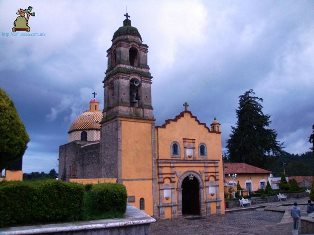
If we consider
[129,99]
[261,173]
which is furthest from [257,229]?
[261,173]

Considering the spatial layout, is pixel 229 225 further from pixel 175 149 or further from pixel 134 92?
pixel 134 92

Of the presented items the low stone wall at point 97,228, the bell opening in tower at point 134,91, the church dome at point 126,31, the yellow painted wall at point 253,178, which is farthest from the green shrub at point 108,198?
the yellow painted wall at point 253,178

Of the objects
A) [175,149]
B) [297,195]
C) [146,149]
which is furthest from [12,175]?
[297,195]

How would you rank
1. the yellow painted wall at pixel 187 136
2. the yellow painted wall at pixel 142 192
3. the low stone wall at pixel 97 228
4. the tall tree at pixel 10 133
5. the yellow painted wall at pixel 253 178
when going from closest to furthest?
the low stone wall at pixel 97 228, the tall tree at pixel 10 133, the yellow painted wall at pixel 142 192, the yellow painted wall at pixel 187 136, the yellow painted wall at pixel 253 178

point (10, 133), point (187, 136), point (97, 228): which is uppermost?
point (187, 136)

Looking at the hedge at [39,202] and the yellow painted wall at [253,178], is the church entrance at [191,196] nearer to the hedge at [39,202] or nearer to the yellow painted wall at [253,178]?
the yellow painted wall at [253,178]

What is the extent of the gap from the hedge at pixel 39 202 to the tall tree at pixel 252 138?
42234 millimetres

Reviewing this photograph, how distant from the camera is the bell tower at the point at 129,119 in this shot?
23472 millimetres

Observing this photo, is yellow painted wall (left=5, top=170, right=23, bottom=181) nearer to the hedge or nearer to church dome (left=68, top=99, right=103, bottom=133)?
the hedge

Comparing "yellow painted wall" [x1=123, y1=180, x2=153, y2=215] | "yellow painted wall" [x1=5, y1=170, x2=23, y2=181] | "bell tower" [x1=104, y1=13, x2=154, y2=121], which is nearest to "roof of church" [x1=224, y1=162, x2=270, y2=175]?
"yellow painted wall" [x1=123, y1=180, x2=153, y2=215]

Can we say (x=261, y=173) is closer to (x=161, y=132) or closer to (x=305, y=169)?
(x=161, y=132)

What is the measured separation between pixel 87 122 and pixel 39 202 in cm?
2399

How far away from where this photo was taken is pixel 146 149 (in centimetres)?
2447

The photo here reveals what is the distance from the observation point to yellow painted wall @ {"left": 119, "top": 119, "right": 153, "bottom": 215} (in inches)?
919
